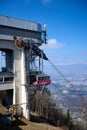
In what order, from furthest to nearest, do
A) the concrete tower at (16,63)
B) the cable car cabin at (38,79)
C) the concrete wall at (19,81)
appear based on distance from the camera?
the cable car cabin at (38,79)
the concrete wall at (19,81)
the concrete tower at (16,63)

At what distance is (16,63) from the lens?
17.7 metres

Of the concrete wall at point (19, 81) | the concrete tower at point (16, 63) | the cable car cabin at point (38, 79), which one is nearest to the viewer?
the concrete tower at point (16, 63)

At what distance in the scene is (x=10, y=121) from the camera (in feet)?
51.4

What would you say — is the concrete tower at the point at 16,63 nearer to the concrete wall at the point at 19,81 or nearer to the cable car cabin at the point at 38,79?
the concrete wall at the point at 19,81

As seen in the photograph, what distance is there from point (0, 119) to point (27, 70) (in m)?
4.23

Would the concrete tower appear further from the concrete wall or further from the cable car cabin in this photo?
the cable car cabin

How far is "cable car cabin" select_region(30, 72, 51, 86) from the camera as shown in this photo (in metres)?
17.8

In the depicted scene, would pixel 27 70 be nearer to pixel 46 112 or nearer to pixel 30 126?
pixel 30 126

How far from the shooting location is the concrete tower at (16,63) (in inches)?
666

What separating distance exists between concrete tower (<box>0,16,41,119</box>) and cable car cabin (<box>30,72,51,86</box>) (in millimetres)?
686

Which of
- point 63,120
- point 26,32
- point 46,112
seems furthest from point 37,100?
point 26,32

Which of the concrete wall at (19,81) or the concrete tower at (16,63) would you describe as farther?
the concrete wall at (19,81)

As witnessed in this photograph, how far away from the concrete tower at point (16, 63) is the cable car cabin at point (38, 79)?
2.25 feet

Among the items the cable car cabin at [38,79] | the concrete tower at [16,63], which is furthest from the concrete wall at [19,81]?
the cable car cabin at [38,79]
